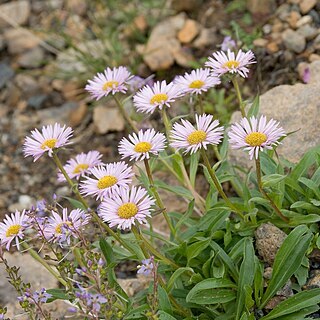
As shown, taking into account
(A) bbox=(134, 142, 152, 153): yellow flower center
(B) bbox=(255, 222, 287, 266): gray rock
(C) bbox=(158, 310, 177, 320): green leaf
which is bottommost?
(C) bbox=(158, 310, 177, 320): green leaf

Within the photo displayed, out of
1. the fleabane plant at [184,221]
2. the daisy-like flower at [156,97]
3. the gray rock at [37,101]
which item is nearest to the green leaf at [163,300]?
the fleabane plant at [184,221]

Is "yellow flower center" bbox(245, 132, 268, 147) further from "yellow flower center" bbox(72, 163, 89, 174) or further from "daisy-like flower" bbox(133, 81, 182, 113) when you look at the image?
"yellow flower center" bbox(72, 163, 89, 174)

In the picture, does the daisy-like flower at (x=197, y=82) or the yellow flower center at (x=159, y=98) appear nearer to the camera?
A: the yellow flower center at (x=159, y=98)

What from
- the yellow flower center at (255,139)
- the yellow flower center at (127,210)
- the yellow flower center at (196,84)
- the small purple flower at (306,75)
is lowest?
the yellow flower center at (127,210)

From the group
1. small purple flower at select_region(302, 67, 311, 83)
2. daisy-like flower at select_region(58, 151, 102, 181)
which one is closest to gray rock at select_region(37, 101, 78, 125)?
small purple flower at select_region(302, 67, 311, 83)

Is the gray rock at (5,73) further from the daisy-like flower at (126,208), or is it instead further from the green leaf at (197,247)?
the daisy-like flower at (126,208)

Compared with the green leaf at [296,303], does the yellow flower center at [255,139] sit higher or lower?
higher

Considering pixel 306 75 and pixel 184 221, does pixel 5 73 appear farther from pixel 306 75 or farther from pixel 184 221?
pixel 184 221
